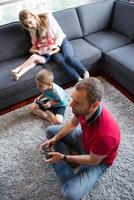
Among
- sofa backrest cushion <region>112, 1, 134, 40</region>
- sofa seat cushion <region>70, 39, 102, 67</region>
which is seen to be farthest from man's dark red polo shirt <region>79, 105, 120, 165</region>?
sofa backrest cushion <region>112, 1, 134, 40</region>

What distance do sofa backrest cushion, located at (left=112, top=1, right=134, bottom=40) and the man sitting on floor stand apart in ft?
5.43

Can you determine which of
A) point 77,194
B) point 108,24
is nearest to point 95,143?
point 77,194

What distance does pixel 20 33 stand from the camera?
8.30 feet

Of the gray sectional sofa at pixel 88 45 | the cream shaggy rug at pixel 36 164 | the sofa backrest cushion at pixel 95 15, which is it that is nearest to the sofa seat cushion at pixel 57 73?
the gray sectional sofa at pixel 88 45

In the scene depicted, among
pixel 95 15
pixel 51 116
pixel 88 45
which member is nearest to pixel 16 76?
pixel 51 116

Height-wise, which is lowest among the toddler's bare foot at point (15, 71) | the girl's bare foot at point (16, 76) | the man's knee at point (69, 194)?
the man's knee at point (69, 194)

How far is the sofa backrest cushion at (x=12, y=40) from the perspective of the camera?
97.7 inches

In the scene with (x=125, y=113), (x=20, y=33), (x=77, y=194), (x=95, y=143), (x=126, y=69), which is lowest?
(x=125, y=113)

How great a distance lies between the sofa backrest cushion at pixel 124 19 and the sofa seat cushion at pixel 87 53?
0.50m

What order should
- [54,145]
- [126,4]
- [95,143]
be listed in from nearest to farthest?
[95,143], [54,145], [126,4]

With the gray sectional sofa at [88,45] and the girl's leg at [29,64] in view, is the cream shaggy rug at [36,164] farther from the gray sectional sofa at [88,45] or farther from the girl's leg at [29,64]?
the girl's leg at [29,64]

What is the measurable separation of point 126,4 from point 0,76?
181 cm

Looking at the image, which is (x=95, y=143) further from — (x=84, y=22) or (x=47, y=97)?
(x=84, y=22)

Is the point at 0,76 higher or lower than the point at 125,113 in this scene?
higher
